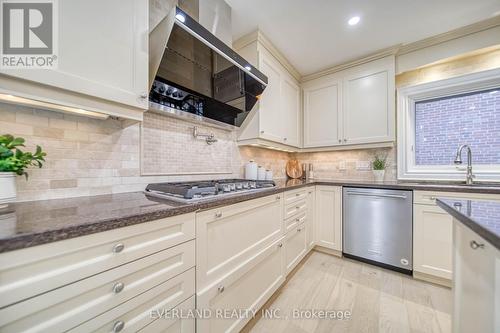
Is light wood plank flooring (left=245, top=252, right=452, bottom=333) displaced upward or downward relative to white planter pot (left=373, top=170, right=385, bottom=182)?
downward

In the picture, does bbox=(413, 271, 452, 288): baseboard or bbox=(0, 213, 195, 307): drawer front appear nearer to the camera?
bbox=(0, 213, 195, 307): drawer front

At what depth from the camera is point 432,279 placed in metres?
1.75

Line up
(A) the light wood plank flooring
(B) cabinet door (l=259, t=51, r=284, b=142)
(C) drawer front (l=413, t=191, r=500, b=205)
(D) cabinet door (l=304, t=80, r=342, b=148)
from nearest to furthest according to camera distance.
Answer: (A) the light wood plank flooring → (C) drawer front (l=413, t=191, r=500, b=205) → (B) cabinet door (l=259, t=51, r=284, b=142) → (D) cabinet door (l=304, t=80, r=342, b=148)

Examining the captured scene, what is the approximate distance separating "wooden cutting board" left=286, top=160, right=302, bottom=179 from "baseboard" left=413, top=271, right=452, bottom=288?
1.67 m

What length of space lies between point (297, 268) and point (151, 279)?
1.70 meters

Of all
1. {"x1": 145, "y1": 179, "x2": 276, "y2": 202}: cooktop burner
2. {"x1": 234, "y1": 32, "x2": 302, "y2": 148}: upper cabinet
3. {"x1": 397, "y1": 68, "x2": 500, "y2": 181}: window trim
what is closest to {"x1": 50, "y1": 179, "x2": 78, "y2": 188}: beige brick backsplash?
{"x1": 145, "y1": 179, "x2": 276, "y2": 202}: cooktop burner

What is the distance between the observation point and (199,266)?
897 millimetres

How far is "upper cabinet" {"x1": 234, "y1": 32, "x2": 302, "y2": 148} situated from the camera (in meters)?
1.90

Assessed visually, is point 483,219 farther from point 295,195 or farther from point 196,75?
point 196,75

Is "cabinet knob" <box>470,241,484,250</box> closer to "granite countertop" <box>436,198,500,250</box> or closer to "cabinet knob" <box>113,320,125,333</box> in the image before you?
"granite countertop" <box>436,198,500,250</box>

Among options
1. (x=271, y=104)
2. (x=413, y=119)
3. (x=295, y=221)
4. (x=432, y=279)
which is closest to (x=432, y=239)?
(x=432, y=279)

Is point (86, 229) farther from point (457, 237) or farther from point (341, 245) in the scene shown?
point (341, 245)

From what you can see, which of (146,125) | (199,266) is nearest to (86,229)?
(199,266)

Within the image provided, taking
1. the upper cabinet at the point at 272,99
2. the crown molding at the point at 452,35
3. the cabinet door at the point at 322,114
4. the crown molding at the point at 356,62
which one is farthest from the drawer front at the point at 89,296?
the crown molding at the point at 452,35
